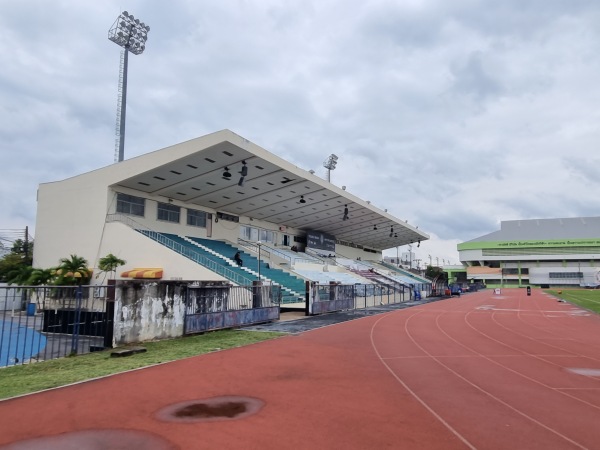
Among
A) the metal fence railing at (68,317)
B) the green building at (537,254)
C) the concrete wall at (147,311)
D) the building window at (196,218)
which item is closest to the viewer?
the metal fence railing at (68,317)

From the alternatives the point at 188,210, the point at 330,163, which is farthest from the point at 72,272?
the point at 330,163

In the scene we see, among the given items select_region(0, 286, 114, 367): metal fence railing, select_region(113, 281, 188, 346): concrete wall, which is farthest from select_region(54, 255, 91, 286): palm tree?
select_region(113, 281, 188, 346): concrete wall

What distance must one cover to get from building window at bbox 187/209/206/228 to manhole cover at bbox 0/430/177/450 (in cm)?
2730

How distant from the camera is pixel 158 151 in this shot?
23875mm

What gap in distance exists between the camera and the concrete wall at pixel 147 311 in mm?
12359

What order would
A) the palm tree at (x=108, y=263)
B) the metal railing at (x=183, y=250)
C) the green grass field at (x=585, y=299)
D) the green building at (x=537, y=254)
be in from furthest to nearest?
the green building at (x=537, y=254), the green grass field at (x=585, y=299), the metal railing at (x=183, y=250), the palm tree at (x=108, y=263)

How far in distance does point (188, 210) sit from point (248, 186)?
5336 millimetres

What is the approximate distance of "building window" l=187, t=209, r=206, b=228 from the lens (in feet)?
105

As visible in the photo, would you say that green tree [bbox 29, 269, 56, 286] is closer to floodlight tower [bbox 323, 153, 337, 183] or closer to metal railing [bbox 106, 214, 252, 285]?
metal railing [bbox 106, 214, 252, 285]

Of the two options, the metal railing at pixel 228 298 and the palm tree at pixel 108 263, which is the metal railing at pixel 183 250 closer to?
the palm tree at pixel 108 263

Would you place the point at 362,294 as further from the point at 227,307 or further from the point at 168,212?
the point at 227,307

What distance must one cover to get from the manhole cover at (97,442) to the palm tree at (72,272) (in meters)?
21.3

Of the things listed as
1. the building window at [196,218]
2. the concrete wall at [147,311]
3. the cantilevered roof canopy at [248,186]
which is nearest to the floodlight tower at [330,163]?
the cantilevered roof canopy at [248,186]

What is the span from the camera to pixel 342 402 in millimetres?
7008
